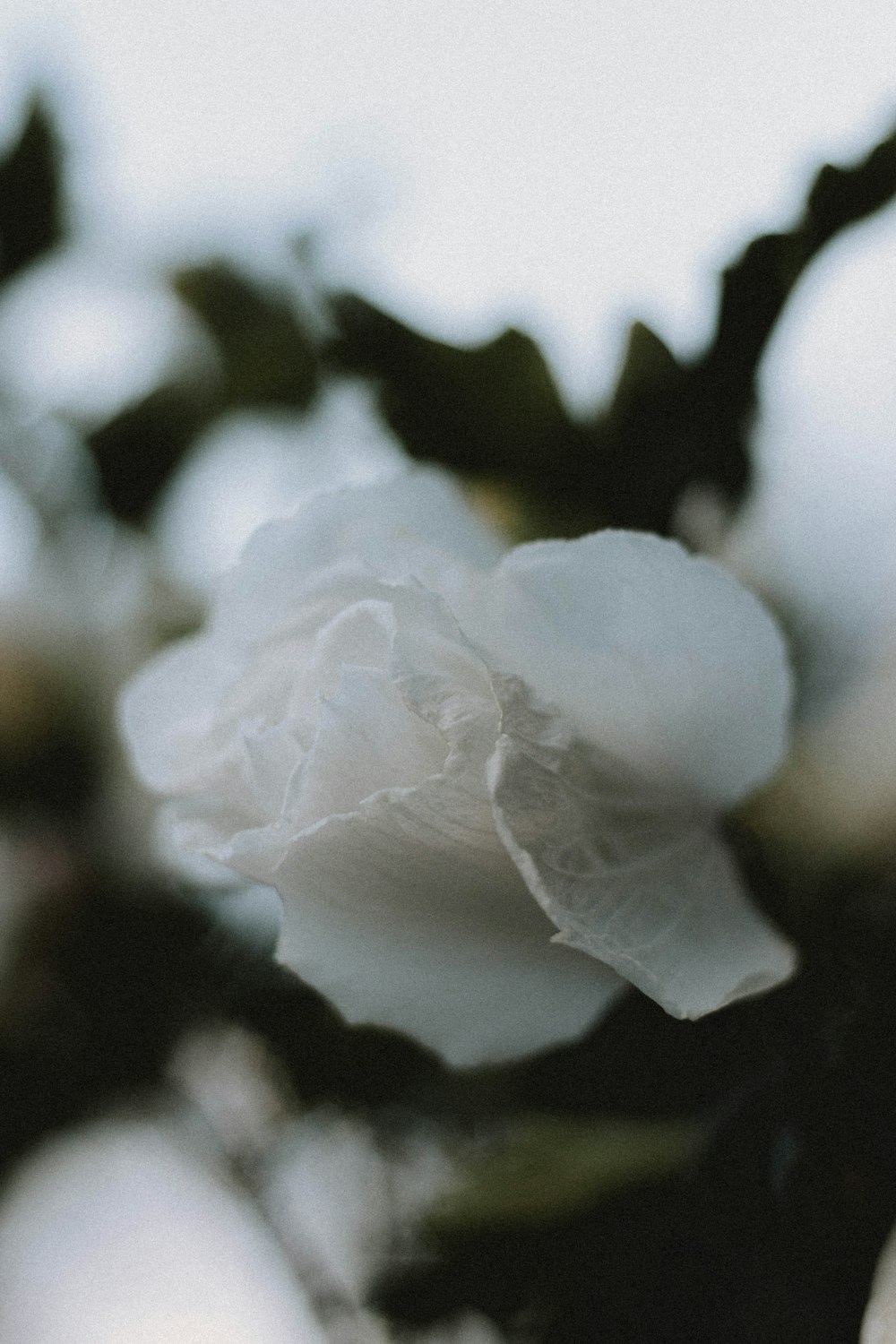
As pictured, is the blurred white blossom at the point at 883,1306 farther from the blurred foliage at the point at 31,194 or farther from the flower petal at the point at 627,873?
the blurred foliage at the point at 31,194

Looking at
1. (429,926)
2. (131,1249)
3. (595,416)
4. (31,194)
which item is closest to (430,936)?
(429,926)

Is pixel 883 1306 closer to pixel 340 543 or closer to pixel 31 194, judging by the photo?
pixel 340 543

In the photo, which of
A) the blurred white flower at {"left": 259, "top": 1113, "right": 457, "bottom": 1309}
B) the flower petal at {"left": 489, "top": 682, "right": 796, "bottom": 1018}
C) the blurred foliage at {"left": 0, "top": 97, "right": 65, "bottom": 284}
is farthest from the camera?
the blurred foliage at {"left": 0, "top": 97, "right": 65, "bottom": 284}

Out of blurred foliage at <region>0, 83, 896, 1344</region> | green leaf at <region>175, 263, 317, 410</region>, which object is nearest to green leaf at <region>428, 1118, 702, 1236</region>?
blurred foliage at <region>0, 83, 896, 1344</region>

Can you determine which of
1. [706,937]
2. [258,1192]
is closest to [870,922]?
[706,937]

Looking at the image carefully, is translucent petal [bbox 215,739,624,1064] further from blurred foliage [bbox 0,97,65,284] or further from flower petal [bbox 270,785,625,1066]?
blurred foliage [bbox 0,97,65,284]

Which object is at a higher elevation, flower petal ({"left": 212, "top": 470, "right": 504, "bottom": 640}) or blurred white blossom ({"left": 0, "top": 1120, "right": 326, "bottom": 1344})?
flower petal ({"left": 212, "top": 470, "right": 504, "bottom": 640})

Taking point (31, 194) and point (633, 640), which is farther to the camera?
point (31, 194)
